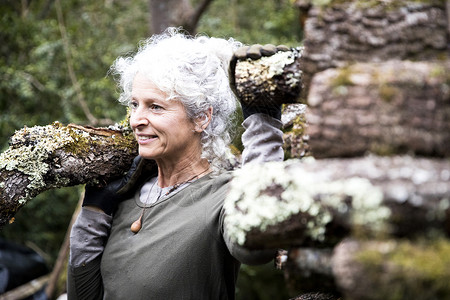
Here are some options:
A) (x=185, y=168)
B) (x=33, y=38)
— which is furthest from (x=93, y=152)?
(x=33, y=38)

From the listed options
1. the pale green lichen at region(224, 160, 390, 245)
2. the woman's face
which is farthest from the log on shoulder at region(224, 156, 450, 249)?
the woman's face

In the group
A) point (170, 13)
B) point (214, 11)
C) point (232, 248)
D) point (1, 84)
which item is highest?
point (232, 248)

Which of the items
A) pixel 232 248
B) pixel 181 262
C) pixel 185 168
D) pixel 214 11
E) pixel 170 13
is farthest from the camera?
pixel 214 11

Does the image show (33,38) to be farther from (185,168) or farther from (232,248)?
(232,248)

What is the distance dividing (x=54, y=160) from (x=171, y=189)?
0.49 meters

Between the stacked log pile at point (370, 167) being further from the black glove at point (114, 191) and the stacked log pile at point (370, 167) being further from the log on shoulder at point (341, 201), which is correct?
the black glove at point (114, 191)

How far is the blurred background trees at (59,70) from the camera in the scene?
5.27 metres

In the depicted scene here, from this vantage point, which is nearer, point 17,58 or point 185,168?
point 185,168

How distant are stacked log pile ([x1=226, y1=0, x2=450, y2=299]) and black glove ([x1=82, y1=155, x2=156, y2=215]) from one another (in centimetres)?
102

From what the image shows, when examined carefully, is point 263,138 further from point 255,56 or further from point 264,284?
point 264,284

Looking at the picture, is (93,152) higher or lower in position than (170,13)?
higher

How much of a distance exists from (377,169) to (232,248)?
63cm

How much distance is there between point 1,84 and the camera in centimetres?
533

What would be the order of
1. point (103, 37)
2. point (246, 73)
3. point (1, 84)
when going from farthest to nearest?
point (103, 37)
point (1, 84)
point (246, 73)
